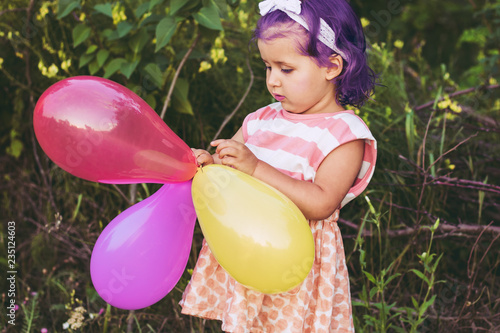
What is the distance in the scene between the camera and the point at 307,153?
133cm

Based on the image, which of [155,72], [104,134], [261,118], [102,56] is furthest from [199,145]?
[104,134]

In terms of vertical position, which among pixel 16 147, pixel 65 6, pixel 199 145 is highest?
pixel 65 6

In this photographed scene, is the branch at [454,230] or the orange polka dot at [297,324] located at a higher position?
the orange polka dot at [297,324]

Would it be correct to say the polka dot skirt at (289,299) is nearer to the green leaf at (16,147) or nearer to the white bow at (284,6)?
the white bow at (284,6)

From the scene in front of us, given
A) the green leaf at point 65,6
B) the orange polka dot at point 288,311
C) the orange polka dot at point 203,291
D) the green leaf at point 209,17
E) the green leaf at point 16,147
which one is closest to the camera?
the orange polka dot at point 288,311

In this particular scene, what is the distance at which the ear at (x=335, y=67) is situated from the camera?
4.35 feet

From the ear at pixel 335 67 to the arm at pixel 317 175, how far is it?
184mm

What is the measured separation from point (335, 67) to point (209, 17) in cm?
64

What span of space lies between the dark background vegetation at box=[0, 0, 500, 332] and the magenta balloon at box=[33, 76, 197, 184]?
691 millimetres

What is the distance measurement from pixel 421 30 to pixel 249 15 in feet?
7.65

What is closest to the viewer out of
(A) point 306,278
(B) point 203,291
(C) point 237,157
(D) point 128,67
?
(C) point 237,157

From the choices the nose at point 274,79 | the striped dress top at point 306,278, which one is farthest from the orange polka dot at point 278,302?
the nose at point 274,79

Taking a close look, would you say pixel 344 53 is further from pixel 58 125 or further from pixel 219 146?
pixel 58 125

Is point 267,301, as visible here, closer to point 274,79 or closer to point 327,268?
point 327,268
